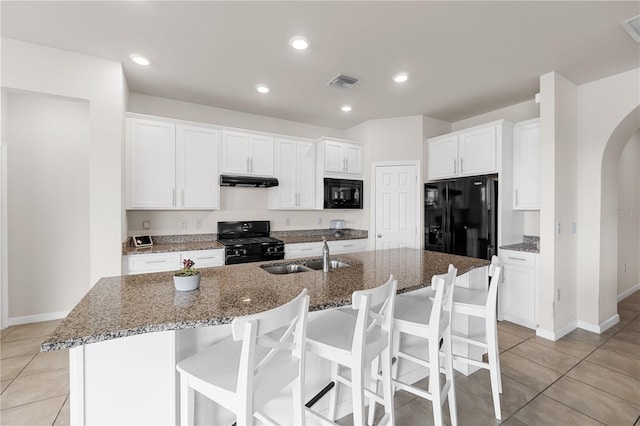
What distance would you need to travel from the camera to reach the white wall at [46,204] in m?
3.24

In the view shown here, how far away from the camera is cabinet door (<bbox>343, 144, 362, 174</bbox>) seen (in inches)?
179

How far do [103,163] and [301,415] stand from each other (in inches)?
113

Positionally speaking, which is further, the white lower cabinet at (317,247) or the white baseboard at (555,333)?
the white lower cabinet at (317,247)

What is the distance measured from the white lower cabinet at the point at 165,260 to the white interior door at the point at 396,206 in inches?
96.2

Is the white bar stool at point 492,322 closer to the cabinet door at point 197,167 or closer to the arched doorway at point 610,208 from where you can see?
the arched doorway at point 610,208

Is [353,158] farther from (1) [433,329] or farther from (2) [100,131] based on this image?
(1) [433,329]

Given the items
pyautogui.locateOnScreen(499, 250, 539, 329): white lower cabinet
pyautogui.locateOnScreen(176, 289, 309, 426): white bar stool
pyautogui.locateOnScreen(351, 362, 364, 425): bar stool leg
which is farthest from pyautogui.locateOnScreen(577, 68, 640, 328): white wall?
pyautogui.locateOnScreen(176, 289, 309, 426): white bar stool

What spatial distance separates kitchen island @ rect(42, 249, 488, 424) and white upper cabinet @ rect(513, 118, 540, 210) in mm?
2717

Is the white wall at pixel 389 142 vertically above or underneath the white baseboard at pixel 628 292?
above

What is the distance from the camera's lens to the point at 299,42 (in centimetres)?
243

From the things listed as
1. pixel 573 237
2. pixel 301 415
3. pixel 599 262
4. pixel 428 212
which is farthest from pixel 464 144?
pixel 301 415

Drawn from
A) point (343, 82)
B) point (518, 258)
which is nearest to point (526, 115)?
point (518, 258)

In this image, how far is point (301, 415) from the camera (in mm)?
1177

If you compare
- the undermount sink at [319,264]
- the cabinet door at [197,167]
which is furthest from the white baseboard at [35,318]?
the undermount sink at [319,264]
